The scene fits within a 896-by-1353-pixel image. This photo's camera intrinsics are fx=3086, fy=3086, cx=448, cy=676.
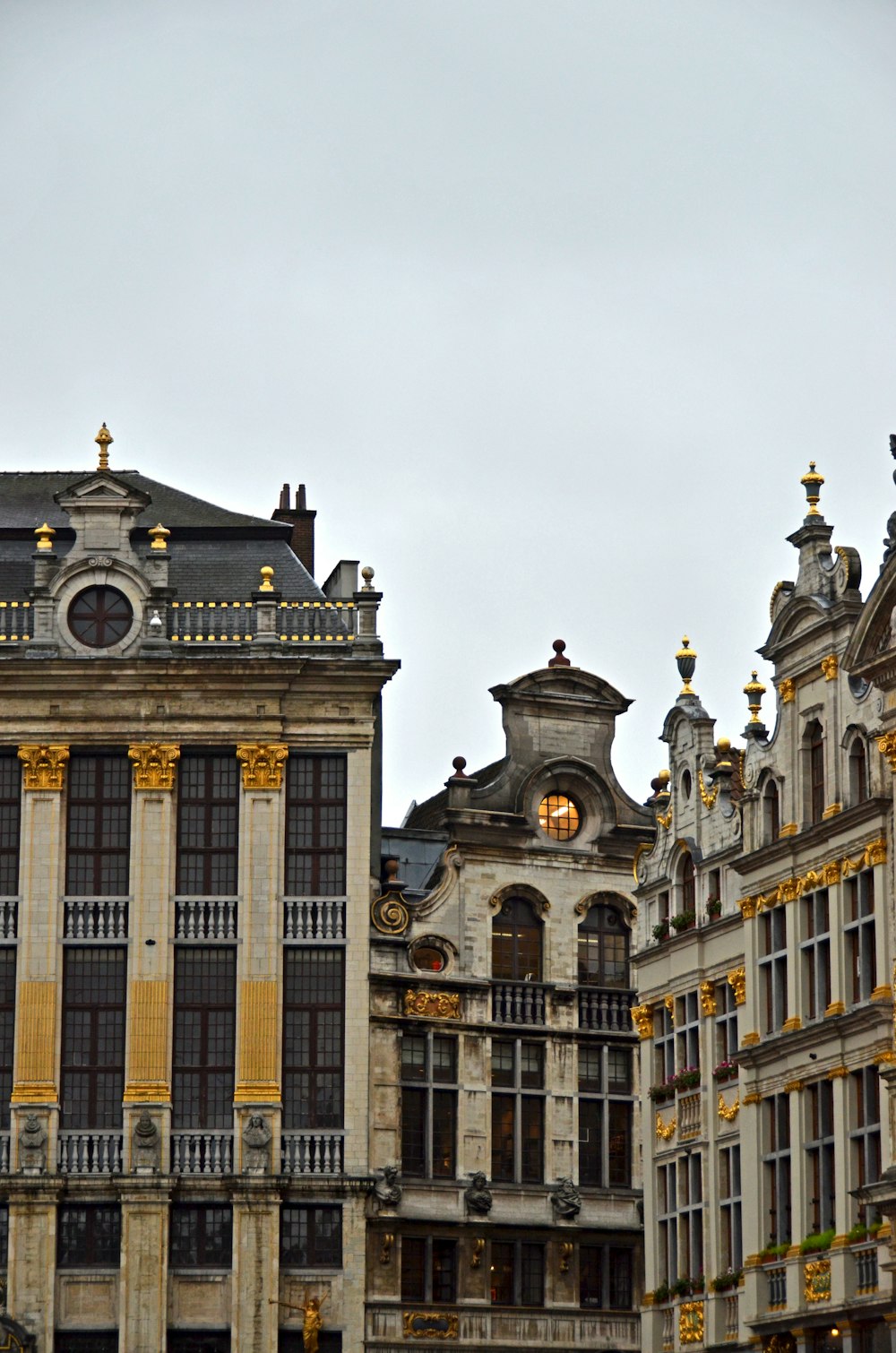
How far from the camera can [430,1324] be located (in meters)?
68.1

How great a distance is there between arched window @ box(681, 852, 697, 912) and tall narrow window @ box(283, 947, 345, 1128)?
33.8 feet

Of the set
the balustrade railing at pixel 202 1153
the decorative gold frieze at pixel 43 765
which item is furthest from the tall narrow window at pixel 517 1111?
the decorative gold frieze at pixel 43 765

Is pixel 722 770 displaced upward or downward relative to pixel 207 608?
downward

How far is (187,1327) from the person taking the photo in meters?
66.3

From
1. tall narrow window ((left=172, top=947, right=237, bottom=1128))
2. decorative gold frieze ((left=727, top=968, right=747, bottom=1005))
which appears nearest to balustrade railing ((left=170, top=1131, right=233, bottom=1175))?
tall narrow window ((left=172, top=947, right=237, bottom=1128))

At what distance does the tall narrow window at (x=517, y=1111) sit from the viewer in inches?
2746

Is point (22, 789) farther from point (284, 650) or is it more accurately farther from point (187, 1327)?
point (187, 1327)

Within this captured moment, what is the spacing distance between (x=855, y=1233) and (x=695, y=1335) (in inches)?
301

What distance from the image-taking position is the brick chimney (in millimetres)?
77375

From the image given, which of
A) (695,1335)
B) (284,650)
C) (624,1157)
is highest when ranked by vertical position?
(284,650)

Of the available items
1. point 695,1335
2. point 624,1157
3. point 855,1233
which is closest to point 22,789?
point 624,1157

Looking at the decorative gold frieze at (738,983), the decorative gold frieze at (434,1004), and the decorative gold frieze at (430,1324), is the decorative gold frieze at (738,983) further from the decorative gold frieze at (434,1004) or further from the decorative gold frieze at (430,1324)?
the decorative gold frieze at (430,1324)

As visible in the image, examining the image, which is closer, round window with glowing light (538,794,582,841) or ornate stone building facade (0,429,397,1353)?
ornate stone building facade (0,429,397,1353)

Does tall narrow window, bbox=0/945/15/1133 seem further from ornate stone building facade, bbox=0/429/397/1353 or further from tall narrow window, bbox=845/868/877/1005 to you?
tall narrow window, bbox=845/868/877/1005
